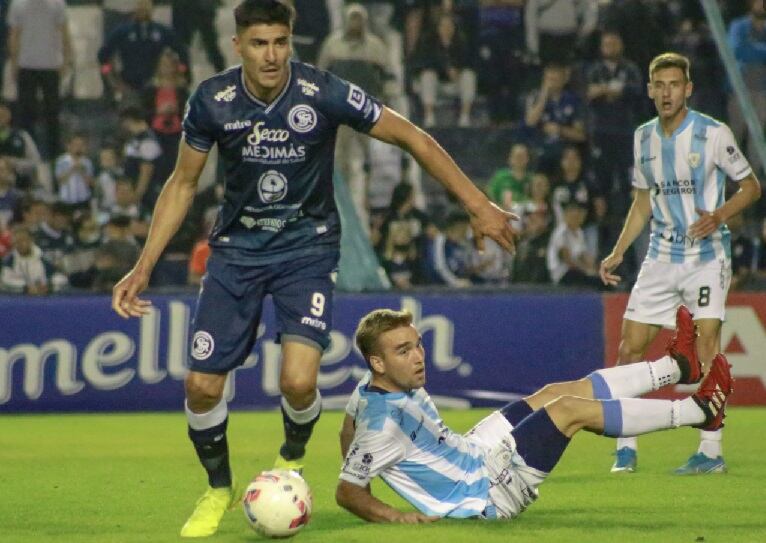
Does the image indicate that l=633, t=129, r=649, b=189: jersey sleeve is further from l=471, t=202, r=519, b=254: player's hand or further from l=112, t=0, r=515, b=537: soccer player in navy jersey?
l=471, t=202, r=519, b=254: player's hand

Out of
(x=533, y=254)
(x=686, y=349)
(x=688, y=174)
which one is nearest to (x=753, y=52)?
(x=533, y=254)

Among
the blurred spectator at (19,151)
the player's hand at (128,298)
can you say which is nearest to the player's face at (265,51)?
the player's hand at (128,298)

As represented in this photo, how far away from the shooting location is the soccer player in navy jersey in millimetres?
6453

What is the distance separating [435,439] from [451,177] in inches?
43.1

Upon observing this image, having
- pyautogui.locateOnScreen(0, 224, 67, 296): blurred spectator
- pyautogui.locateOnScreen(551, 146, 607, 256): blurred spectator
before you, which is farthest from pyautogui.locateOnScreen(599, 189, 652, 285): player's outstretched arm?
pyautogui.locateOnScreen(0, 224, 67, 296): blurred spectator

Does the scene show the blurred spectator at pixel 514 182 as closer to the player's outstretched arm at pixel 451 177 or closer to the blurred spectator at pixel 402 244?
the blurred spectator at pixel 402 244

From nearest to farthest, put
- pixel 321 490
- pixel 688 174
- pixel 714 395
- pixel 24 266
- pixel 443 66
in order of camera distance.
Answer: pixel 714 395 < pixel 321 490 < pixel 688 174 < pixel 24 266 < pixel 443 66

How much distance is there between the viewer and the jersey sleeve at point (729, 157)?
8.96 meters

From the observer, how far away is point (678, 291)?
907 cm

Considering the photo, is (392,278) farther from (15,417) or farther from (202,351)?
(202,351)

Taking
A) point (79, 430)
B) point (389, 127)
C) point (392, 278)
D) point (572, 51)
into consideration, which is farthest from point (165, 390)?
point (389, 127)

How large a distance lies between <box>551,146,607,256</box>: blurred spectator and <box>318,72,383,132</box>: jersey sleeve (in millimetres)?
7817

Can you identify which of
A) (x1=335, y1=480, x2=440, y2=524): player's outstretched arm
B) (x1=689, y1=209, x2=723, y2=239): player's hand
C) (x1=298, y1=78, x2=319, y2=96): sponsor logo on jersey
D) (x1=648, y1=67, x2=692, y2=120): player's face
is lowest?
(x1=335, y1=480, x2=440, y2=524): player's outstretched arm

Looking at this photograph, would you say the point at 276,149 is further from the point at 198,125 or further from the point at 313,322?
the point at 313,322
